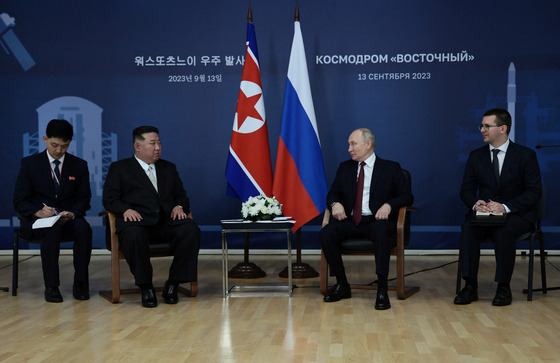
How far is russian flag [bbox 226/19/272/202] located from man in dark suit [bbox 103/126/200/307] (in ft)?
2.92

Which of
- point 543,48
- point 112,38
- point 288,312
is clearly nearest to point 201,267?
point 288,312

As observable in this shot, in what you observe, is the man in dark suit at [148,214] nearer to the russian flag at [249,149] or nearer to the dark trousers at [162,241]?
the dark trousers at [162,241]

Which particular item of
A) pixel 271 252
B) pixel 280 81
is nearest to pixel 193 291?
pixel 271 252

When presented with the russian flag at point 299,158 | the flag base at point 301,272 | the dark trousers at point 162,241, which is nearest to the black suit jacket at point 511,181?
the russian flag at point 299,158

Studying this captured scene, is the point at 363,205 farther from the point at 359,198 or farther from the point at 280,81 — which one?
the point at 280,81

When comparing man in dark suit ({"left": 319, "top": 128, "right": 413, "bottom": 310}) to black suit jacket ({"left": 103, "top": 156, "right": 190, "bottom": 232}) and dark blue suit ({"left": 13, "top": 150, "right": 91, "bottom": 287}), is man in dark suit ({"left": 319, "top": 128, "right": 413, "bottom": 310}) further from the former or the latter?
dark blue suit ({"left": 13, "top": 150, "right": 91, "bottom": 287})

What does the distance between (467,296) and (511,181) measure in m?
0.91

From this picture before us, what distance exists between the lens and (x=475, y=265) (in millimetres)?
4480

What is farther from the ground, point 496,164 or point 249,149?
point 249,149

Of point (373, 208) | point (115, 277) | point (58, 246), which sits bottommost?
point (115, 277)

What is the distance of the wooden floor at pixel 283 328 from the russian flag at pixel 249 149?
1007 millimetres

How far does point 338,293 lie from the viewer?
4555 mm

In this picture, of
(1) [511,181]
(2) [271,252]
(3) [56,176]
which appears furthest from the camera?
(2) [271,252]

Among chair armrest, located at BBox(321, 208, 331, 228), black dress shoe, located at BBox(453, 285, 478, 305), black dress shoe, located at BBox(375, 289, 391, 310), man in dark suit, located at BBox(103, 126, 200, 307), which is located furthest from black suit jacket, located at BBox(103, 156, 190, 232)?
black dress shoe, located at BBox(453, 285, 478, 305)
